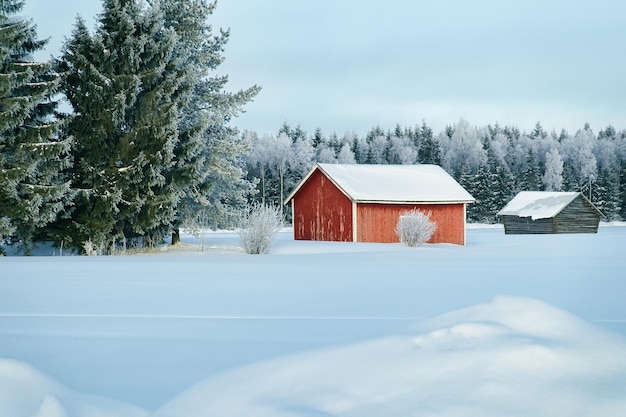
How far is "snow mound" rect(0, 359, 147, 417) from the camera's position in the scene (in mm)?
5254

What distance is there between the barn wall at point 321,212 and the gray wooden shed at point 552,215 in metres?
21.6

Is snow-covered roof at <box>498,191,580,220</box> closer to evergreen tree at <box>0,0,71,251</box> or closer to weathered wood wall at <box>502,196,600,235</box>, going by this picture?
weathered wood wall at <box>502,196,600,235</box>

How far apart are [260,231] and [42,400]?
61.7ft

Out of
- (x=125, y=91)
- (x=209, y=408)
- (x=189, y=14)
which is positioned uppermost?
(x=189, y=14)

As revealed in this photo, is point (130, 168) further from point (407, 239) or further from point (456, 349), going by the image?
point (456, 349)

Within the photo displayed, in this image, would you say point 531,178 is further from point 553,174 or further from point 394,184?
point 394,184

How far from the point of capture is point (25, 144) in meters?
22.8

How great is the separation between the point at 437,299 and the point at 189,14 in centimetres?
2218

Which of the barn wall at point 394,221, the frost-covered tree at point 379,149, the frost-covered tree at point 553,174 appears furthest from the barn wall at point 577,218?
the frost-covered tree at point 379,149

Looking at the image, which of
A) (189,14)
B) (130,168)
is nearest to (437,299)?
(130,168)

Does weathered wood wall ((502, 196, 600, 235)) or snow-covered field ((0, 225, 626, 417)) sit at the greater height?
weathered wood wall ((502, 196, 600, 235))

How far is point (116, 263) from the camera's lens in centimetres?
1870

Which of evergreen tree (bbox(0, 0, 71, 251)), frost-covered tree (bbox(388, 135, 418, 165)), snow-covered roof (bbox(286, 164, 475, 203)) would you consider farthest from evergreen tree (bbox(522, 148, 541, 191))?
evergreen tree (bbox(0, 0, 71, 251))

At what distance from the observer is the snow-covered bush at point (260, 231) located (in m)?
24.2
